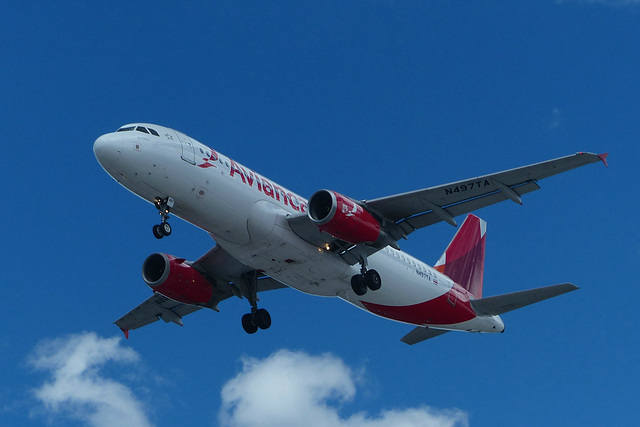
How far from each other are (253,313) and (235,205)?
7.34m

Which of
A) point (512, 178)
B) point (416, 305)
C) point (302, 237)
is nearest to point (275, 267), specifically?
point (302, 237)

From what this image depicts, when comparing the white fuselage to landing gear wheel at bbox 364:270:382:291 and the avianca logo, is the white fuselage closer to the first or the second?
the avianca logo

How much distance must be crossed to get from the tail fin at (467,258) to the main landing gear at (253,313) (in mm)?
9343

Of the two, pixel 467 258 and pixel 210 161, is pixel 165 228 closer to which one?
pixel 210 161

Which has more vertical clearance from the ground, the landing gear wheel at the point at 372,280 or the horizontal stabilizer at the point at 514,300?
the horizontal stabilizer at the point at 514,300

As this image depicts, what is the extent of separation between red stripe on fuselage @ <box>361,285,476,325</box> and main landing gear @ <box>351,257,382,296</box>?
2889 mm

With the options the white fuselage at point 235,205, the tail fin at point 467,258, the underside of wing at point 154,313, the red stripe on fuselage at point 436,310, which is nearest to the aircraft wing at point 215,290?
the underside of wing at point 154,313

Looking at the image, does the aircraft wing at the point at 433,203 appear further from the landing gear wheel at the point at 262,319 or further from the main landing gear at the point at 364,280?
the landing gear wheel at the point at 262,319

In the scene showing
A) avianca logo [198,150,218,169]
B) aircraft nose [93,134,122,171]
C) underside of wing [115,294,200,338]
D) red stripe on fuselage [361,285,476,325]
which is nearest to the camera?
aircraft nose [93,134,122,171]

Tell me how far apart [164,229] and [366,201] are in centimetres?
700

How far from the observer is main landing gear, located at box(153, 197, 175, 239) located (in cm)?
2603

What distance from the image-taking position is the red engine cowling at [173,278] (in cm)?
3209

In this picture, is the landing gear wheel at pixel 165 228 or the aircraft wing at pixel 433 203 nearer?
the landing gear wheel at pixel 165 228

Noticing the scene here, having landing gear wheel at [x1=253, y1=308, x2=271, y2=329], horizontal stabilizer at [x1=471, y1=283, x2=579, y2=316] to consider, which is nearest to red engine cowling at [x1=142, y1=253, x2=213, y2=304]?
landing gear wheel at [x1=253, y1=308, x2=271, y2=329]
